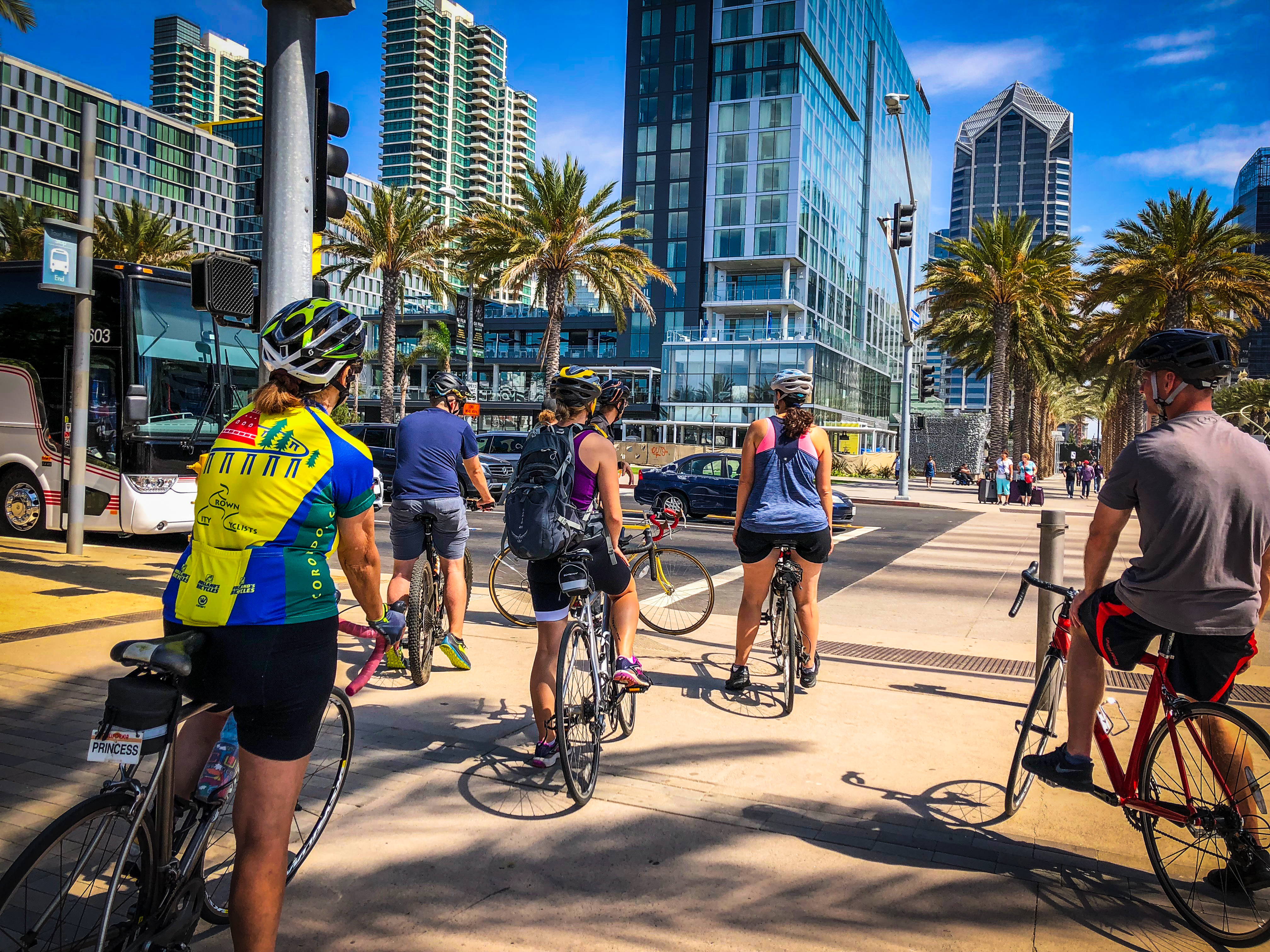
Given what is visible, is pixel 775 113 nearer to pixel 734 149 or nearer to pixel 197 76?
pixel 734 149

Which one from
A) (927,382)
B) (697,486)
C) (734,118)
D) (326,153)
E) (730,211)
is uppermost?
(734,118)

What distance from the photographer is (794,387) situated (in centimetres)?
558

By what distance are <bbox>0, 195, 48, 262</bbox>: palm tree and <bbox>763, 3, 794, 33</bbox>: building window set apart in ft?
163

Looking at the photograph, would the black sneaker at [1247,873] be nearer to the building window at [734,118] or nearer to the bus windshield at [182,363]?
the bus windshield at [182,363]

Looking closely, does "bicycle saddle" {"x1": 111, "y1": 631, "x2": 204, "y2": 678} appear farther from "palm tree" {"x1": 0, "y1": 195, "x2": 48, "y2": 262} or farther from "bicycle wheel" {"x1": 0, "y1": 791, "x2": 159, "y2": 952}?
"palm tree" {"x1": 0, "y1": 195, "x2": 48, "y2": 262}

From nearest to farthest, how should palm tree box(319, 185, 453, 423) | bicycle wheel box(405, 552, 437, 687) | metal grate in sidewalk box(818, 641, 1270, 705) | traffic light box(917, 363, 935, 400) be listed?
1. bicycle wheel box(405, 552, 437, 687)
2. metal grate in sidewalk box(818, 641, 1270, 705)
3. traffic light box(917, 363, 935, 400)
4. palm tree box(319, 185, 453, 423)

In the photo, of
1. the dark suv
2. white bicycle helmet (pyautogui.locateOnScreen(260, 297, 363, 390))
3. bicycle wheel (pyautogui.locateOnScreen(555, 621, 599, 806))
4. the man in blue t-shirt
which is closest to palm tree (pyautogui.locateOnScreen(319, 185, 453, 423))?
the dark suv

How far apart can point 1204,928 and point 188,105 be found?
216 m

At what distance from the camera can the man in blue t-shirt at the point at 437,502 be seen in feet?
19.5

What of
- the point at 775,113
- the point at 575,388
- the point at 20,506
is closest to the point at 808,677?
the point at 575,388

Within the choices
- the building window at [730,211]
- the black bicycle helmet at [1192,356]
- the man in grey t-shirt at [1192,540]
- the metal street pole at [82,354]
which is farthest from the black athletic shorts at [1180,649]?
the building window at [730,211]

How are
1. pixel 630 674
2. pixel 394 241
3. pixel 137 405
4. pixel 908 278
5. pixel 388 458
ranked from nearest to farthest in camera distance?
1. pixel 630 674
2. pixel 137 405
3. pixel 388 458
4. pixel 908 278
5. pixel 394 241

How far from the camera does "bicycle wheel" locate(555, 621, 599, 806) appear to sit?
3.81m

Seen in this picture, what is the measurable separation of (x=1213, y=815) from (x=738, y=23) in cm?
7390
